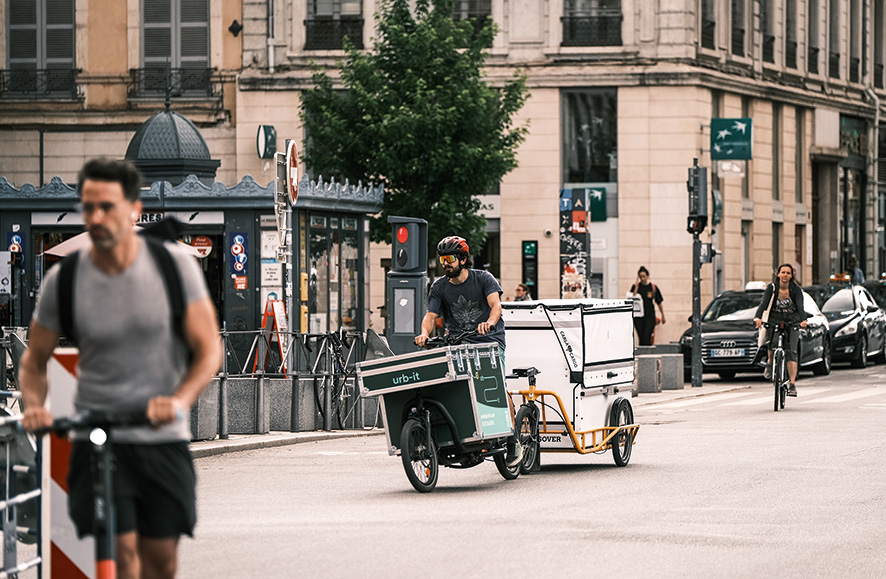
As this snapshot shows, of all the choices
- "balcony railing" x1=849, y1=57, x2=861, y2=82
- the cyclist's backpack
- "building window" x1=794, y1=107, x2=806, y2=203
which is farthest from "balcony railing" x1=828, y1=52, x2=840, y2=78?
the cyclist's backpack

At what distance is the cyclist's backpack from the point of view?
5.53 m

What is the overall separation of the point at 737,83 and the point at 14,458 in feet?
117

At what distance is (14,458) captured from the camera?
753 centimetres

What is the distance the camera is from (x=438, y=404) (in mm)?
12102

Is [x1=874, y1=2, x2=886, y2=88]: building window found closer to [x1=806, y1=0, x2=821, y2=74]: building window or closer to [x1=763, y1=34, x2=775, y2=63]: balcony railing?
[x1=806, y1=0, x2=821, y2=74]: building window

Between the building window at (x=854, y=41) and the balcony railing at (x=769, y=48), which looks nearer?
the balcony railing at (x=769, y=48)

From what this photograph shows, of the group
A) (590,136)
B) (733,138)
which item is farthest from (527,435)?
(590,136)

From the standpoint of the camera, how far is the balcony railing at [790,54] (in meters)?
45.0

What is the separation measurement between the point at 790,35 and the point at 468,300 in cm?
3461

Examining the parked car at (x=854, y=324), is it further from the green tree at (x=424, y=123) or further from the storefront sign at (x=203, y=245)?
the storefront sign at (x=203, y=245)

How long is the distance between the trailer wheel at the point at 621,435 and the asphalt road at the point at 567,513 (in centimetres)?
12

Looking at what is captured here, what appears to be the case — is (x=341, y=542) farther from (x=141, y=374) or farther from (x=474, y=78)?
(x=474, y=78)

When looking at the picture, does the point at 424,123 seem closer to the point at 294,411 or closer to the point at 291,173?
the point at 291,173

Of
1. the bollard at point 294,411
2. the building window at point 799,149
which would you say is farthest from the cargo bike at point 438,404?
the building window at point 799,149
